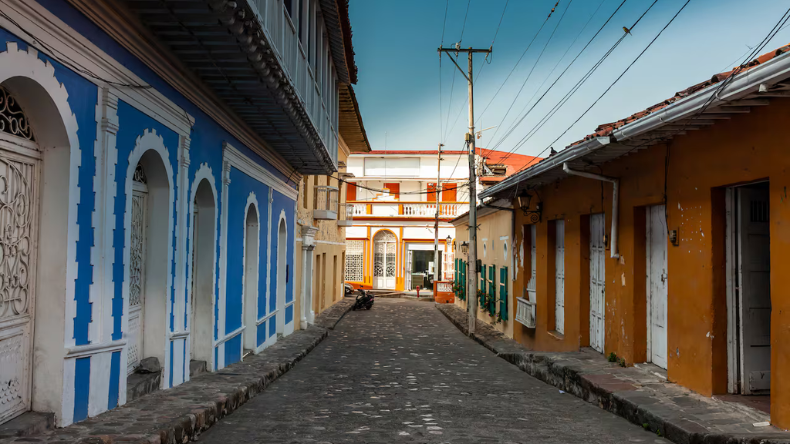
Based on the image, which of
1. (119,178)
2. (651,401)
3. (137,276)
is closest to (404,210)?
(137,276)

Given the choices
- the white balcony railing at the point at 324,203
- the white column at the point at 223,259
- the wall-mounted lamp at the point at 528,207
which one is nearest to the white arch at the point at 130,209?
the white column at the point at 223,259

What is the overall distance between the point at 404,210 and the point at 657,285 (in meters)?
28.8

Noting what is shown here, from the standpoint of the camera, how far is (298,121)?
9266mm

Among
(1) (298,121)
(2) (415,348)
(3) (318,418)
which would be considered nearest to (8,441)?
(3) (318,418)

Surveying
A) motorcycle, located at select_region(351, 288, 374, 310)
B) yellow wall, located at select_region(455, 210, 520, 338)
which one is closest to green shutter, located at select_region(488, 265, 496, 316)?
yellow wall, located at select_region(455, 210, 520, 338)

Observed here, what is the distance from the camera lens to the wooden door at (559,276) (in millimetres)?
12391

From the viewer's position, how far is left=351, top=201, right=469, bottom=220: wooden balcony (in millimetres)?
36594

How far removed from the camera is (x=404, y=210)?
3700 cm

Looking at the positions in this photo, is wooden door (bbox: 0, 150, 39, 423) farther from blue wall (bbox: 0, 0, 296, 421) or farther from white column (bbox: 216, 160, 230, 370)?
white column (bbox: 216, 160, 230, 370)

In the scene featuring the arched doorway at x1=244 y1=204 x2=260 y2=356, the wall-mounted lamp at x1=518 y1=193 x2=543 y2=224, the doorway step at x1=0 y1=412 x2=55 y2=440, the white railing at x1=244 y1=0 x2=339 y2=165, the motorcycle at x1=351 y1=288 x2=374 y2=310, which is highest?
the white railing at x1=244 y1=0 x2=339 y2=165

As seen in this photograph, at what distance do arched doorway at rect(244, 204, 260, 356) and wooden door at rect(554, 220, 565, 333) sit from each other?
18.8ft

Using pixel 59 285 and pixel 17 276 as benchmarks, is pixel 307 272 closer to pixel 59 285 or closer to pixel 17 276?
pixel 59 285

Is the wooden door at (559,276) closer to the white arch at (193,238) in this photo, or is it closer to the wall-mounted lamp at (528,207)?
the wall-mounted lamp at (528,207)

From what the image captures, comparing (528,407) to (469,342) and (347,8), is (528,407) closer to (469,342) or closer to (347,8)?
(469,342)
